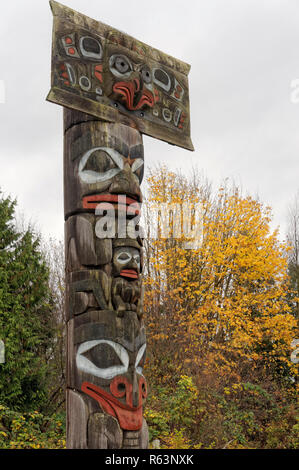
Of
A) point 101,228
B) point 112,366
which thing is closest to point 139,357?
point 112,366

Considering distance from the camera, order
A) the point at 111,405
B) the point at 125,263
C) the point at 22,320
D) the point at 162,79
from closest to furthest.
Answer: the point at 111,405
the point at 125,263
the point at 162,79
the point at 22,320

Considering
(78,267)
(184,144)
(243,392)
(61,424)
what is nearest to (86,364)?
(78,267)

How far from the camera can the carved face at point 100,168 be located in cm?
529

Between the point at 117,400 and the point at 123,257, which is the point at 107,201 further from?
the point at 117,400

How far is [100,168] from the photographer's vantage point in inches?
210

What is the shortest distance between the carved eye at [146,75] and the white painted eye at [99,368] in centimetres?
338

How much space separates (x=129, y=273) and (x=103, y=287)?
0.34m

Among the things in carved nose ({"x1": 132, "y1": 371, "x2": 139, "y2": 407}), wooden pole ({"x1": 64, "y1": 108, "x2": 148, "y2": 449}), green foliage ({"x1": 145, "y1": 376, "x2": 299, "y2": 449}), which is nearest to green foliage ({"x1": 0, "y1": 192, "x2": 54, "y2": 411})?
green foliage ({"x1": 145, "y1": 376, "x2": 299, "y2": 449})

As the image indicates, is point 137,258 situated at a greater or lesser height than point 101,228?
lesser

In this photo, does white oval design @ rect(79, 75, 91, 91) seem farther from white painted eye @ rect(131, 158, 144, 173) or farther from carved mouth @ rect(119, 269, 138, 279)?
carved mouth @ rect(119, 269, 138, 279)

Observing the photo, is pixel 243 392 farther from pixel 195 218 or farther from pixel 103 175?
pixel 103 175

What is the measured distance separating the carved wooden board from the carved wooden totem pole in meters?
0.01

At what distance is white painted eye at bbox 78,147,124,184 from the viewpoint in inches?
209
